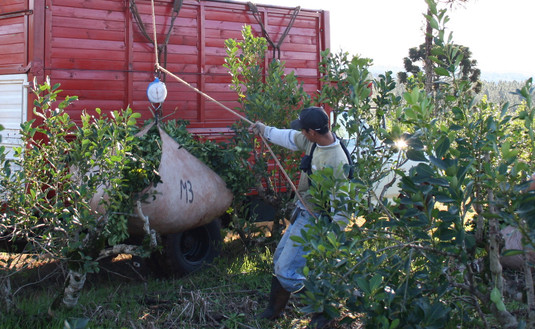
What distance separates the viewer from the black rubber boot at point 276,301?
14.3ft

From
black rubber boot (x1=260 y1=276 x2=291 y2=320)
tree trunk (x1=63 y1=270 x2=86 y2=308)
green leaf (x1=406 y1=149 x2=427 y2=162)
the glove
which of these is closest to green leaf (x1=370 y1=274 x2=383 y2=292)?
green leaf (x1=406 y1=149 x2=427 y2=162)

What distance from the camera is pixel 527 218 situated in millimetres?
2059

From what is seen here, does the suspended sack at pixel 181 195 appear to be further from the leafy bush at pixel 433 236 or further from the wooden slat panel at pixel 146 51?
the leafy bush at pixel 433 236

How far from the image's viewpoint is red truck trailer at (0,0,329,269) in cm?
584

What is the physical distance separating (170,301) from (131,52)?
3146mm

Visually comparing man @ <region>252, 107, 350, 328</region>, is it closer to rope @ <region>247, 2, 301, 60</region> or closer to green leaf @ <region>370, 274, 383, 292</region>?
green leaf @ <region>370, 274, 383, 292</region>

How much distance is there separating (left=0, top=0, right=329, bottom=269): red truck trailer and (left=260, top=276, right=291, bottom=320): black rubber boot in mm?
1620

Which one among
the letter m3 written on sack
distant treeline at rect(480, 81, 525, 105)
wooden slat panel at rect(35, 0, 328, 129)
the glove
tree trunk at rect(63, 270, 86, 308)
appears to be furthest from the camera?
wooden slat panel at rect(35, 0, 328, 129)

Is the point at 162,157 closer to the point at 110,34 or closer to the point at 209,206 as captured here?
the point at 209,206

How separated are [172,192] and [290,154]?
1458 millimetres

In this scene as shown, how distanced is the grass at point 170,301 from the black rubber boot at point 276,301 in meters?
0.07

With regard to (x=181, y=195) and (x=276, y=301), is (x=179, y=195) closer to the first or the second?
(x=181, y=195)

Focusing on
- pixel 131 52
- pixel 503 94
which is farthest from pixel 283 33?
pixel 503 94

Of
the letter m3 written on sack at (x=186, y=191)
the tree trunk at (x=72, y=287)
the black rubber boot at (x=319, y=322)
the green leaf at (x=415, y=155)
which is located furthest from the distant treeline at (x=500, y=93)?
the tree trunk at (x=72, y=287)
